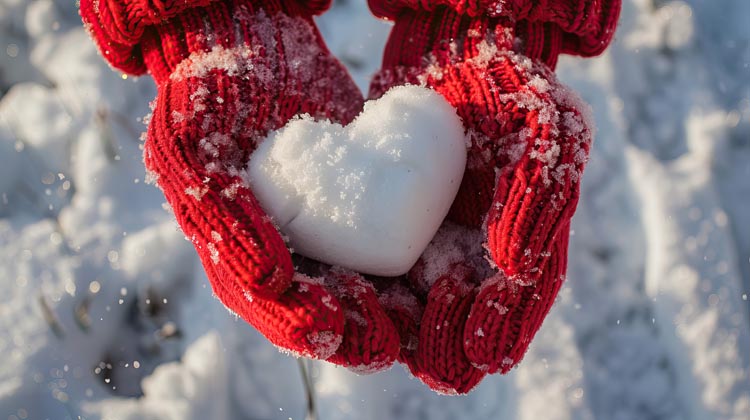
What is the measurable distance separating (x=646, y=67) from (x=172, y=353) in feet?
2.77

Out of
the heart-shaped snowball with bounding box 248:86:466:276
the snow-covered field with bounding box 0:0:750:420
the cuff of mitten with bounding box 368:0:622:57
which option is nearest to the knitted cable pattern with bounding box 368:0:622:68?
the cuff of mitten with bounding box 368:0:622:57

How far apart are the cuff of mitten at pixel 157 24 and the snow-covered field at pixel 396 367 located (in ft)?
1.20

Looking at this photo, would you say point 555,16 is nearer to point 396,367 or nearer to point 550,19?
point 550,19

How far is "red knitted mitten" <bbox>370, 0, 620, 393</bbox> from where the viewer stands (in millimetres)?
593

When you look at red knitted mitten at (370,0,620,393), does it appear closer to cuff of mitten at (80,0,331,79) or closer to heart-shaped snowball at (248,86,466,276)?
heart-shaped snowball at (248,86,466,276)

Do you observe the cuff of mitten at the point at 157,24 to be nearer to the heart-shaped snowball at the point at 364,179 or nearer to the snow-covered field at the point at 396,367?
the heart-shaped snowball at the point at 364,179

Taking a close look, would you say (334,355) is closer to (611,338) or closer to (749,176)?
(611,338)

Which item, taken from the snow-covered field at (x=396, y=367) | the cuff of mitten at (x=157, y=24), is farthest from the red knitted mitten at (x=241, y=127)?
the snow-covered field at (x=396, y=367)

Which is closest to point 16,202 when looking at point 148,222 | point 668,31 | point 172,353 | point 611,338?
point 148,222

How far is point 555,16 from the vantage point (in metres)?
0.68

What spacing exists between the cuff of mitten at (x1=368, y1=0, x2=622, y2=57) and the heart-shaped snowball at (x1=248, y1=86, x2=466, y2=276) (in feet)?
0.39

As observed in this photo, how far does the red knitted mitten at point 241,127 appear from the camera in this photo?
1.81 ft

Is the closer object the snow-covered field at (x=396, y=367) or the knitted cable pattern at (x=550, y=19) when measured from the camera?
the knitted cable pattern at (x=550, y=19)

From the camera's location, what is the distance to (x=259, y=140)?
642 mm
